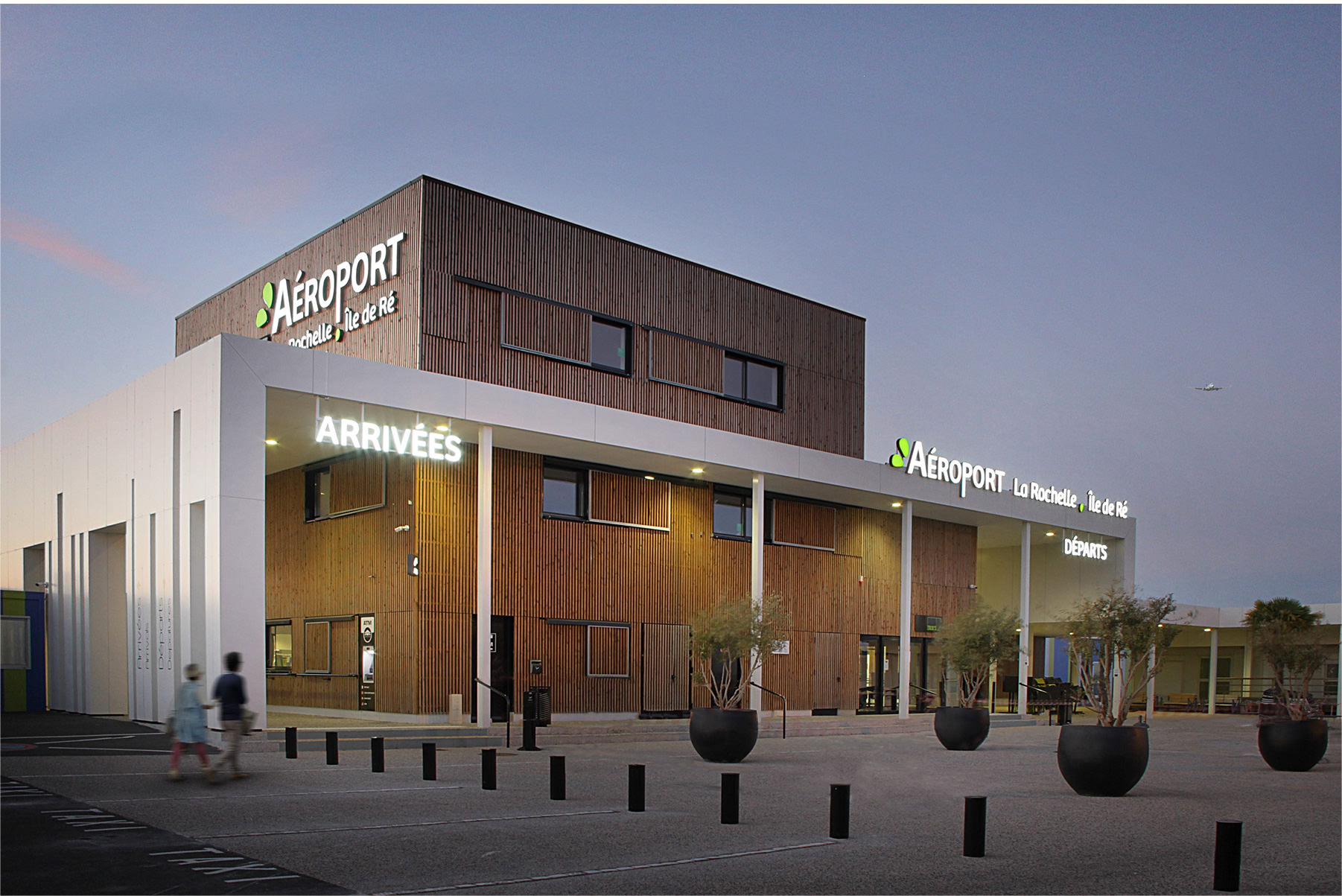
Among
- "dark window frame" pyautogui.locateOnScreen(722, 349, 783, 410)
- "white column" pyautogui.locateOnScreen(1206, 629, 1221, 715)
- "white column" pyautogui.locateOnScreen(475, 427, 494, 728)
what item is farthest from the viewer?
"white column" pyautogui.locateOnScreen(1206, 629, 1221, 715)

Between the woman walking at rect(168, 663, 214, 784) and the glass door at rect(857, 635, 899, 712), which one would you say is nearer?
the woman walking at rect(168, 663, 214, 784)

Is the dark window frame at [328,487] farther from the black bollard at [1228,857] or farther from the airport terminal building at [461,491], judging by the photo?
the black bollard at [1228,857]

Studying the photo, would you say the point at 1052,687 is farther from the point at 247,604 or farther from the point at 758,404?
the point at 247,604

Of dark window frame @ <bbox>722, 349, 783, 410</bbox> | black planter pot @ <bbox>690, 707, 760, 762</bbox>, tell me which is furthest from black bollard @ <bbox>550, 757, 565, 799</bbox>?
dark window frame @ <bbox>722, 349, 783, 410</bbox>

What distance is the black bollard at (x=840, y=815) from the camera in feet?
32.8

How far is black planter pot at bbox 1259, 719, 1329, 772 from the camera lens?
700 inches

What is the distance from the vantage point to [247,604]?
58.8ft

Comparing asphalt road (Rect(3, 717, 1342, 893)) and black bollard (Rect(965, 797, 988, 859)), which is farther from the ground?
black bollard (Rect(965, 797, 988, 859))

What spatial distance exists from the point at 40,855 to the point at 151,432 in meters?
13.6

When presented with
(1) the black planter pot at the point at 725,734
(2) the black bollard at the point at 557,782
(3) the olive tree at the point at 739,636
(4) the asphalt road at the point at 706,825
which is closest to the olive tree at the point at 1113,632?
(4) the asphalt road at the point at 706,825

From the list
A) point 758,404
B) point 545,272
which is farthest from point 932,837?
point 758,404

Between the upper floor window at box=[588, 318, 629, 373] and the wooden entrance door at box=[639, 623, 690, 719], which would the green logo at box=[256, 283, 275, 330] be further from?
the wooden entrance door at box=[639, 623, 690, 719]

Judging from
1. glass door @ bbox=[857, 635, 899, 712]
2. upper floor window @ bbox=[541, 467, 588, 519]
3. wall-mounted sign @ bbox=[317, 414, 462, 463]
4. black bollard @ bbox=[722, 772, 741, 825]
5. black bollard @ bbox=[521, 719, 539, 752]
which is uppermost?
wall-mounted sign @ bbox=[317, 414, 462, 463]

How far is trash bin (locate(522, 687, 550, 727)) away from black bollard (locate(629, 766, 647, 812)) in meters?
9.96
